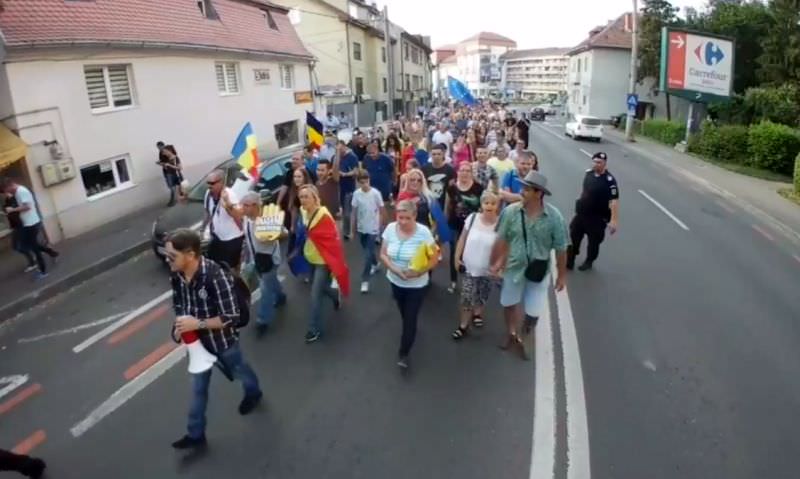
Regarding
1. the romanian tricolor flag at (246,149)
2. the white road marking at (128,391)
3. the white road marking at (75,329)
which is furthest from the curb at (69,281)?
the white road marking at (128,391)

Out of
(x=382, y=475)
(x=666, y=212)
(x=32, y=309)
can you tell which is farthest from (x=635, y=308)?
(x=32, y=309)

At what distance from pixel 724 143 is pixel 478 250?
20.6 meters

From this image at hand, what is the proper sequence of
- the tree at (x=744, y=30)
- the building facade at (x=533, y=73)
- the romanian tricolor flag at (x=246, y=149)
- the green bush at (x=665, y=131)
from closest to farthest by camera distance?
the romanian tricolor flag at (x=246, y=149) < the green bush at (x=665, y=131) < the tree at (x=744, y=30) < the building facade at (x=533, y=73)

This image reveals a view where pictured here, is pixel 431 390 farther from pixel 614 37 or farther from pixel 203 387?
pixel 614 37

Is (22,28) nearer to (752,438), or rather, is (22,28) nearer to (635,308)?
(635,308)

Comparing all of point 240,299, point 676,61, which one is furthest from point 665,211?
point 676,61

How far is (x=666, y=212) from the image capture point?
11820mm

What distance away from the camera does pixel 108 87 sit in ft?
38.5

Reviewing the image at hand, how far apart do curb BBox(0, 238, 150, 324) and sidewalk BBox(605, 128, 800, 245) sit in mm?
12511

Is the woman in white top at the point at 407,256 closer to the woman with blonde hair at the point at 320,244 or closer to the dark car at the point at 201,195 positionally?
the woman with blonde hair at the point at 320,244

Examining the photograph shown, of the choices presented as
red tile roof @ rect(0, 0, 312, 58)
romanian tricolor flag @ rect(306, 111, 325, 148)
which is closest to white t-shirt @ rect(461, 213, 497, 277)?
romanian tricolor flag @ rect(306, 111, 325, 148)

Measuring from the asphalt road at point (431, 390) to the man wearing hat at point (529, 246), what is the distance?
688 millimetres

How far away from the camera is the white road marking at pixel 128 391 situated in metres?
4.40

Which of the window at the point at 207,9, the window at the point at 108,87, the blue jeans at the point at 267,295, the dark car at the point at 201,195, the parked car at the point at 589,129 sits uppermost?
the window at the point at 207,9
